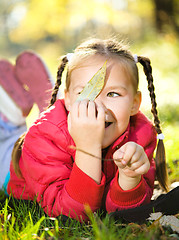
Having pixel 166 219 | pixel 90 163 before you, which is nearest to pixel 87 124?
pixel 90 163

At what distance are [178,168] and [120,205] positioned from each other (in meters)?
0.98

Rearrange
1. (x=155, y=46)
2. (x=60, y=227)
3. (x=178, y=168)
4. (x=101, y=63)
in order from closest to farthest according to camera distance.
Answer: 1. (x=60, y=227)
2. (x=101, y=63)
3. (x=178, y=168)
4. (x=155, y=46)

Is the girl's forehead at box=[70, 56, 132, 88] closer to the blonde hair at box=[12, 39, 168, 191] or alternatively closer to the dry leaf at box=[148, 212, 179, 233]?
the blonde hair at box=[12, 39, 168, 191]

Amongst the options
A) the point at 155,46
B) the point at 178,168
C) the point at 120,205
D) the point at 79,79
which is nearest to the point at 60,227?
the point at 120,205

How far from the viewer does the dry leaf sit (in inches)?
52.2

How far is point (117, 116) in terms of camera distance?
155cm

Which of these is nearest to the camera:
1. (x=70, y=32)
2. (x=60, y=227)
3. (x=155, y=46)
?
(x=60, y=227)

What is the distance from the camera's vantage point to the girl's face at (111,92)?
1525mm

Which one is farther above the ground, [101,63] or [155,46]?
[155,46]

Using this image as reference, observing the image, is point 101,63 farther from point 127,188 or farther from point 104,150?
point 127,188

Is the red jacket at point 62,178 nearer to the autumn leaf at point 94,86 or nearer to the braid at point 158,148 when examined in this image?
the braid at point 158,148

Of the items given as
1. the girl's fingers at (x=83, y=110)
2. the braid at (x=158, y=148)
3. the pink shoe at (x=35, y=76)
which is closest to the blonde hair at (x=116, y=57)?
the braid at (x=158, y=148)

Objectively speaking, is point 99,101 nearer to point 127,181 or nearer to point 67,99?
point 67,99

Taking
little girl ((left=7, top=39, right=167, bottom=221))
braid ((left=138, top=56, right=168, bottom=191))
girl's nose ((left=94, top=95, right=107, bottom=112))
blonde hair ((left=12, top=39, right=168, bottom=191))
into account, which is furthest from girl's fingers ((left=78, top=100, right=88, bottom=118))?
braid ((left=138, top=56, right=168, bottom=191))
